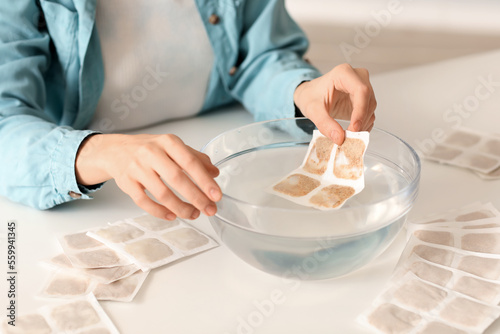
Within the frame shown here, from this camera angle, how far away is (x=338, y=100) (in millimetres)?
960

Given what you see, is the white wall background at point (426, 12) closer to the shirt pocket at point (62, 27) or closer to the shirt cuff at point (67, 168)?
the shirt pocket at point (62, 27)

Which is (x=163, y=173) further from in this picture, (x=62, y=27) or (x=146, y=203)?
(x=62, y=27)

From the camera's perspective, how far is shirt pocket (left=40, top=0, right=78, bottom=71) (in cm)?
98

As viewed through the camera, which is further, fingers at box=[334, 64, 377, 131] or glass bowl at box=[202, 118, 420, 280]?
fingers at box=[334, 64, 377, 131]

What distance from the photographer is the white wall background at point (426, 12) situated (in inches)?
121

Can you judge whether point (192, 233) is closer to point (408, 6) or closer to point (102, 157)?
point (102, 157)

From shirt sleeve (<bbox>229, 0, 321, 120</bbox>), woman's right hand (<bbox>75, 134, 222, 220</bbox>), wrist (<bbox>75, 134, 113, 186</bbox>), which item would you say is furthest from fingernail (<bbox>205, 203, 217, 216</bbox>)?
shirt sleeve (<bbox>229, 0, 321, 120</bbox>)

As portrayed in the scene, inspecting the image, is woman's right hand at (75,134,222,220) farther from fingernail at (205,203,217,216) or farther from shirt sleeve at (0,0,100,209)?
shirt sleeve at (0,0,100,209)

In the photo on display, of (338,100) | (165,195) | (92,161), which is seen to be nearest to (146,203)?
(165,195)

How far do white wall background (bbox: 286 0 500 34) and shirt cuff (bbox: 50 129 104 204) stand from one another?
7.86ft

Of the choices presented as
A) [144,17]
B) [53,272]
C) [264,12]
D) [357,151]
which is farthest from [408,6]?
[53,272]

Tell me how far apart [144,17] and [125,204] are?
402mm

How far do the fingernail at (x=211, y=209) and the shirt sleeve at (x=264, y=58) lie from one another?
1.59 feet

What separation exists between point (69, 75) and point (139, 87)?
0.14 metres
